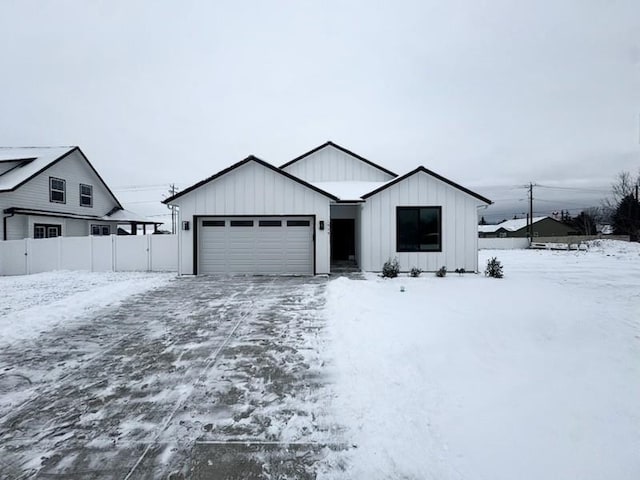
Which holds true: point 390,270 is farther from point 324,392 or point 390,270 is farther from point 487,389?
point 324,392

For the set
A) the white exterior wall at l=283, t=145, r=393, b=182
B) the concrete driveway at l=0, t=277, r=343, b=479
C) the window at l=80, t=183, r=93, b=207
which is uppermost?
the white exterior wall at l=283, t=145, r=393, b=182

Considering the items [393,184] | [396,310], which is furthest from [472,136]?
[396,310]

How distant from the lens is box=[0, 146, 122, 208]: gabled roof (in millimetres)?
16947

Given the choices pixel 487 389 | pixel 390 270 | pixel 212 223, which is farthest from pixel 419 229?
pixel 487 389

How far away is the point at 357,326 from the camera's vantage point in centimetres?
554

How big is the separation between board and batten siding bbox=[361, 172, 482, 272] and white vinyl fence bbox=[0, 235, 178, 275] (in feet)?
30.1

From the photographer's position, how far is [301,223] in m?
12.6

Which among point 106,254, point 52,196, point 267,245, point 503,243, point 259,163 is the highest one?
point 259,163

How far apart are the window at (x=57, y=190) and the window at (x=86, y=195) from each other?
138cm

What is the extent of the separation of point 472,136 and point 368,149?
7.64 meters

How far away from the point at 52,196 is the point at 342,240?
57.2ft

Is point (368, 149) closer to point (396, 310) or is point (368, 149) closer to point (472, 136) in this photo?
point (472, 136)

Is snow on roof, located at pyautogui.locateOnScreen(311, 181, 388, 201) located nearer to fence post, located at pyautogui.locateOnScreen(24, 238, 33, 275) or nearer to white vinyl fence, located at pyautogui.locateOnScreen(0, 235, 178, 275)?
white vinyl fence, located at pyautogui.locateOnScreen(0, 235, 178, 275)

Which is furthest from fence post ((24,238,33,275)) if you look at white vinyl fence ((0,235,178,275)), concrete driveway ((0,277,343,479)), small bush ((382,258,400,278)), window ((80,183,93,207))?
small bush ((382,258,400,278))
